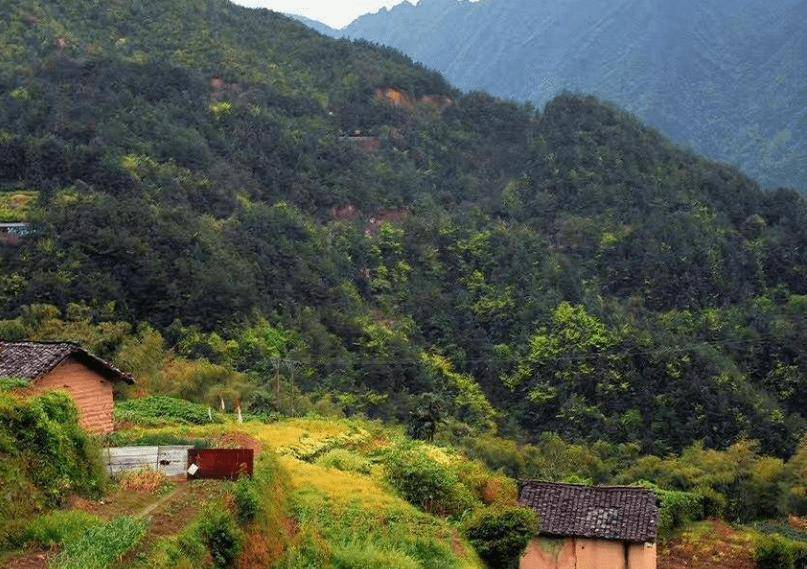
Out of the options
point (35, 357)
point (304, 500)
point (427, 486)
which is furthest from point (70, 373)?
point (427, 486)

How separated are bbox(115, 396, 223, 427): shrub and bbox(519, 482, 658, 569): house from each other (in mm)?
9928

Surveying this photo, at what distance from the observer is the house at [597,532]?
2506 cm

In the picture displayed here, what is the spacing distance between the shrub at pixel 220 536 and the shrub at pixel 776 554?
70.0 ft

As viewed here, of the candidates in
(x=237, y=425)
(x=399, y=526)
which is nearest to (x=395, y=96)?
(x=237, y=425)

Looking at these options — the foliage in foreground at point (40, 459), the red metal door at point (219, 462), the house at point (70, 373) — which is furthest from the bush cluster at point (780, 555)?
the foliage in foreground at point (40, 459)

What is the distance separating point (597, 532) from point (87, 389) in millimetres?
13247

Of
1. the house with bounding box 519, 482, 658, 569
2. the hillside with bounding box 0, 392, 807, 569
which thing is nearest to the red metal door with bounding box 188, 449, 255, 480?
the hillside with bounding box 0, 392, 807, 569

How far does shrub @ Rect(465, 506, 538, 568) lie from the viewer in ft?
66.5

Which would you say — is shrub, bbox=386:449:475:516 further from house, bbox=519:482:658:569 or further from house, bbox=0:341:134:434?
house, bbox=0:341:134:434

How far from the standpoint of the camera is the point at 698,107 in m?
126

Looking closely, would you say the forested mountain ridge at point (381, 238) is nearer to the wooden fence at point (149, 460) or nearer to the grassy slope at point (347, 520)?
the grassy slope at point (347, 520)

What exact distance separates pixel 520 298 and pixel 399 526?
38.2m

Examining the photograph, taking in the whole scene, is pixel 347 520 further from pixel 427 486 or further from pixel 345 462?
pixel 345 462

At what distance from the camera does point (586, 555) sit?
25406mm
